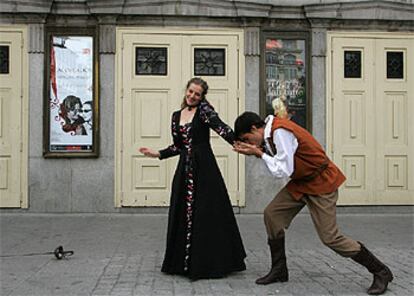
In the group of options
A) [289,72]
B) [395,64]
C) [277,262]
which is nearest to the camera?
[277,262]

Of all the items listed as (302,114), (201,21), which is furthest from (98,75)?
(302,114)

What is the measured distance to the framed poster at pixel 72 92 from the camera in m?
10.6

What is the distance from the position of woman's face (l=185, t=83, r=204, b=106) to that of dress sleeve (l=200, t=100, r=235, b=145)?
7 cm

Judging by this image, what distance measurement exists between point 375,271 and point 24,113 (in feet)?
23.9

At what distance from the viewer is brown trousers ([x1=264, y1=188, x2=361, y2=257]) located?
17.1ft

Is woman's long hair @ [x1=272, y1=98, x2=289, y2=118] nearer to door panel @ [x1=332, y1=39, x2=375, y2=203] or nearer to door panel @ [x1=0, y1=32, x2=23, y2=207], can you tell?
door panel @ [x1=332, y1=39, x2=375, y2=203]

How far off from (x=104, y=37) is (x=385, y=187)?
5875 millimetres

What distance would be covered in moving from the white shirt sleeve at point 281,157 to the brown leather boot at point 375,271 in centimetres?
99

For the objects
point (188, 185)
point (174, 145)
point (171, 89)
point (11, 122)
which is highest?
point (171, 89)

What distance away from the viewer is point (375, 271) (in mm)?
5312

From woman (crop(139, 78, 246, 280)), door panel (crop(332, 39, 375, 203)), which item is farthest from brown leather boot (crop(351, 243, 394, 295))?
door panel (crop(332, 39, 375, 203))

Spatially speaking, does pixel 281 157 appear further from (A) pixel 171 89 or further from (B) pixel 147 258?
(A) pixel 171 89

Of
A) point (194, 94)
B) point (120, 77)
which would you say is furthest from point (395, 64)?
point (194, 94)

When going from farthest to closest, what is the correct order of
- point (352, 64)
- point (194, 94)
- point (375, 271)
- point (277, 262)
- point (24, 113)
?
point (352, 64) < point (24, 113) < point (194, 94) < point (277, 262) < point (375, 271)
